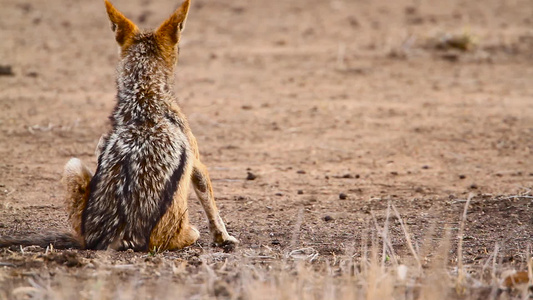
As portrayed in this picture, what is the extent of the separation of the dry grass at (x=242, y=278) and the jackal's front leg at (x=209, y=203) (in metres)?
0.60

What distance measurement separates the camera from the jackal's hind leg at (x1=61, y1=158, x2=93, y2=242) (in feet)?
20.1

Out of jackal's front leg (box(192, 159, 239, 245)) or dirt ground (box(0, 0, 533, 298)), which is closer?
jackal's front leg (box(192, 159, 239, 245))

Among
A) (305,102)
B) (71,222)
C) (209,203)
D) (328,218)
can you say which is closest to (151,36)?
(209,203)

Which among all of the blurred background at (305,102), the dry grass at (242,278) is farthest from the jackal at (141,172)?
the blurred background at (305,102)

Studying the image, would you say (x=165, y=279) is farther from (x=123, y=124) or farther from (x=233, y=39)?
(x=233, y=39)

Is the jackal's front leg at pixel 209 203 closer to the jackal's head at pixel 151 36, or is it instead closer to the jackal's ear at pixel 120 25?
the jackal's head at pixel 151 36

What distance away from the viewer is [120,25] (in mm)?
6867

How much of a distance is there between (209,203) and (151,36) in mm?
1571

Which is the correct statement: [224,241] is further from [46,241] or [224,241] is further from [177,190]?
[46,241]

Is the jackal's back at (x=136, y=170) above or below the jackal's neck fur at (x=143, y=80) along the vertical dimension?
below

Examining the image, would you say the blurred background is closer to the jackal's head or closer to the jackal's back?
the jackal's back

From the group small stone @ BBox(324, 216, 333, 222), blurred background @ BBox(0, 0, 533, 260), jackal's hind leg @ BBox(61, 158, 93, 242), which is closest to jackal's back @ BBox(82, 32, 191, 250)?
jackal's hind leg @ BBox(61, 158, 93, 242)

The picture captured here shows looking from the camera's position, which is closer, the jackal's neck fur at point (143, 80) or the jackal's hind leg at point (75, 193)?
the jackal's hind leg at point (75, 193)

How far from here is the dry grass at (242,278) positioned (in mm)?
4883
